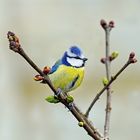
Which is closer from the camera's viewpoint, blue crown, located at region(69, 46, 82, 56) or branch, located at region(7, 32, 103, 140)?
branch, located at region(7, 32, 103, 140)

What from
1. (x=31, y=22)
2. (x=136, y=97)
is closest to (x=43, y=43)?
(x=31, y=22)

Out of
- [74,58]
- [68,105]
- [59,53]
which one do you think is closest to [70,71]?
[74,58]

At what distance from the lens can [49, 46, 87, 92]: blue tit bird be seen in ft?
2.18

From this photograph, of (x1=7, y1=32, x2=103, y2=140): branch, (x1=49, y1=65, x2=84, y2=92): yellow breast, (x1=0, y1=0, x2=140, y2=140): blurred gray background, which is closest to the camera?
(x1=7, y1=32, x2=103, y2=140): branch

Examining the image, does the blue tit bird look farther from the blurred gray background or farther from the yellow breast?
the blurred gray background

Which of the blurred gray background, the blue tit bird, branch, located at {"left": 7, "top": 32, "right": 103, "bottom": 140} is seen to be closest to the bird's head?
the blue tit bird

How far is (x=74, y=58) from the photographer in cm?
71

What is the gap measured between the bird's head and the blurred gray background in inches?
45.2

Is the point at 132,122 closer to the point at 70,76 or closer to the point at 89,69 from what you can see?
the point at 89,69

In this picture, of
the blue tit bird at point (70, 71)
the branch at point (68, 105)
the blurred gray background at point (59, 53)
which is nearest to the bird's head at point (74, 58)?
the blue tit bird at point (70, 71)

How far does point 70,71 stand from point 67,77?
19mm

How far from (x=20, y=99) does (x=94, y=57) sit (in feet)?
1.05

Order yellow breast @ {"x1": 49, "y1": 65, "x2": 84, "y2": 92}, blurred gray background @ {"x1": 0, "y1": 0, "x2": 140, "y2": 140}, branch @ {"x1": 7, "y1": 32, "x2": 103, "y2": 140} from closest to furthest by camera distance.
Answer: branch @ {"x1": 7, "y1": 32, "x2": 103, "y2": 140}
yellow breast @ {"x1": 49, "y1": 65, "x2": 84, "y2": 92}
blurred gray background @ {"x1": 0, "y1": 0, "x2": 140, "y2": 140}

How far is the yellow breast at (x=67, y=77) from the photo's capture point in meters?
0.66
